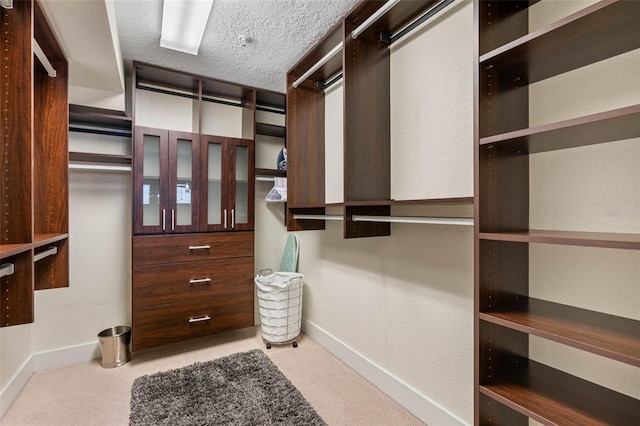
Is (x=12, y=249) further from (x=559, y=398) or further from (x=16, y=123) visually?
(x=559, y=398)

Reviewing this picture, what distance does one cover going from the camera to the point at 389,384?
2.04 m

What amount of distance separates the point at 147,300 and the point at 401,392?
6.48 feet

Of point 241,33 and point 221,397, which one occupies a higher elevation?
point 241,33

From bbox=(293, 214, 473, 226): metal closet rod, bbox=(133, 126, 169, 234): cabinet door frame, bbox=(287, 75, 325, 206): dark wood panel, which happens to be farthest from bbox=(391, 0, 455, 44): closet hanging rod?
bbox=(133, 126, 169, 234): cabinet door frame

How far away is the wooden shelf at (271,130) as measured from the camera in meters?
3.07

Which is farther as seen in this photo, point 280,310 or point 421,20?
point 280,310

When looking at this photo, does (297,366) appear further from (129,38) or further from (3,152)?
(129,38)

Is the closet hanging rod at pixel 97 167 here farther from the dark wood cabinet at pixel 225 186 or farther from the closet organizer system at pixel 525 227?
the closet organizer system at pixel 525 227

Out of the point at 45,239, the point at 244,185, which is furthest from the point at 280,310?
the point at 45,239

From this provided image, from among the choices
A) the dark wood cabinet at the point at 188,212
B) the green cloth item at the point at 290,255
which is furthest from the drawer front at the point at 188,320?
the green cloth item at the point at 290,255

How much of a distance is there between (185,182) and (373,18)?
1.88 meters

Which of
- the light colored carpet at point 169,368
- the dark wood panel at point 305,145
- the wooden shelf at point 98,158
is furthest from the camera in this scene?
the dark wood panel at point 305,145

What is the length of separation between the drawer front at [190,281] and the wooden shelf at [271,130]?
1270mm

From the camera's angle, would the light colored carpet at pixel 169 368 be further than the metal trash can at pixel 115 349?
No
